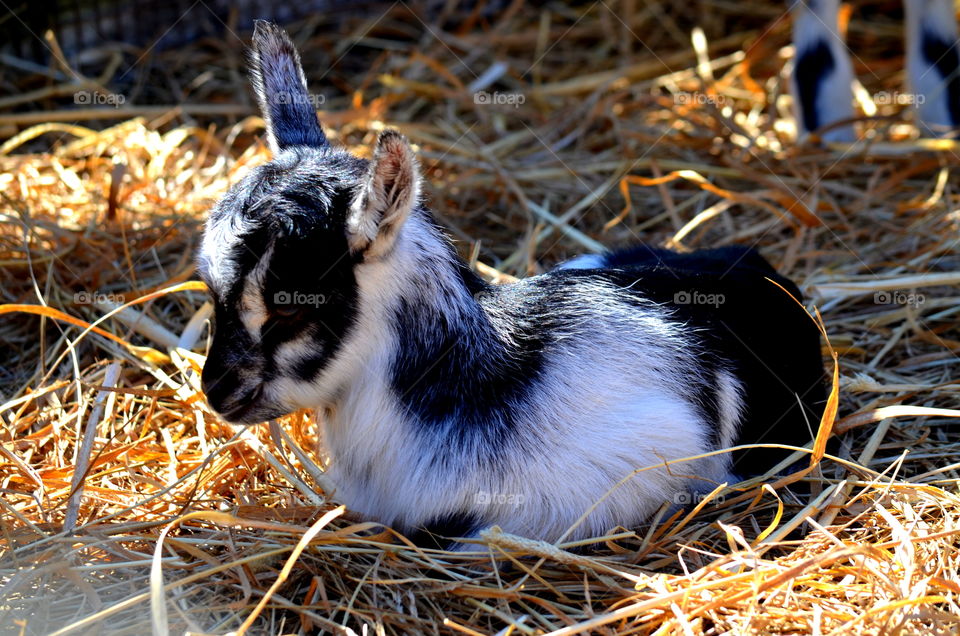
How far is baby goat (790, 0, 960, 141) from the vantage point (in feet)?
16.3

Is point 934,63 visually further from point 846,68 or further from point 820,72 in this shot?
point 820,72

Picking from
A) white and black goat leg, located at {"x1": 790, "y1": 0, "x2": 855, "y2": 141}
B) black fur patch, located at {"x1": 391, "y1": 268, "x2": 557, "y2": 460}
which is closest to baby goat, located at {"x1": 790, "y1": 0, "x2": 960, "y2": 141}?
white and black goat leg, located at {"x1": 790, "y1": 0, "x2": 855, "y2": 141}

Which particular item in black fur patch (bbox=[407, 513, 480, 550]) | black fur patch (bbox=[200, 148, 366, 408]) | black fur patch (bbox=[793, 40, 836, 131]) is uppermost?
black fur patch (bbox=[793, 40, 836, 131])

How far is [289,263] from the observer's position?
2.37 m

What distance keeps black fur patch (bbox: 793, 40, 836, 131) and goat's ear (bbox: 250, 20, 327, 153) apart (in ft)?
10.2

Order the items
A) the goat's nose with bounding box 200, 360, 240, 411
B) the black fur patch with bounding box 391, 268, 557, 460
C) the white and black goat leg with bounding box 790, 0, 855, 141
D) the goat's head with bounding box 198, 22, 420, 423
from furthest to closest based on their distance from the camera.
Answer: the white and black goat leg with bounding box 790, 0, 855, 141
the black fur patch with bounding box 391, 268, 557, 460
the goat's nose with bounding box 200, 360, 240, 411
the goat's head with bounding box 198, 22, 420, 423

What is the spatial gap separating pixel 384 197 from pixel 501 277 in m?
1.59

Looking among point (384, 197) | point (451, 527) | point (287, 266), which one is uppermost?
point (384, 197)

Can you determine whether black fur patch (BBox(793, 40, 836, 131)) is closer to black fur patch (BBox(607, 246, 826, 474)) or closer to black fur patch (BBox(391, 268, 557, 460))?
black fur patch (BBox(607, 246, 826, 474))

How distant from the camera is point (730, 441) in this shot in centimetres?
286

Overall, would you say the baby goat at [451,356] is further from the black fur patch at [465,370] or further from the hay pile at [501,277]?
the hay pile at [501,277]

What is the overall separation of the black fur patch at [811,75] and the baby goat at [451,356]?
7.87 feet

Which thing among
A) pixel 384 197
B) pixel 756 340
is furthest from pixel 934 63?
pixel 384 197

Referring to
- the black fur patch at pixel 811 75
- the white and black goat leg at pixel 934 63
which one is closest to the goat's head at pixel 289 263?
the black fur patch at pixel 811 75
